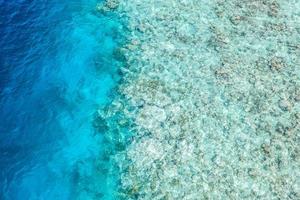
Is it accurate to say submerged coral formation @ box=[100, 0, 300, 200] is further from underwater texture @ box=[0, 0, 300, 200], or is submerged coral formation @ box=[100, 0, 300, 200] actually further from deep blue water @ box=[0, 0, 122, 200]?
deep blue water @ box=[0, 0, 122, 200]

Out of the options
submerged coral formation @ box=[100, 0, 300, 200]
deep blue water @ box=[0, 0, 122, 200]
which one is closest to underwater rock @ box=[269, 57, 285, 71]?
submerged coral formation @ box=[100, 0, 300, 200]

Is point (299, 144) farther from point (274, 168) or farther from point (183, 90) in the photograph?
point (183, 90)

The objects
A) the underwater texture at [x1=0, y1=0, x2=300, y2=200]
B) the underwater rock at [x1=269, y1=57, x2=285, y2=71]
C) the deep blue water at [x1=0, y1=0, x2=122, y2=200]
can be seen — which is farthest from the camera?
the underwater rock at [x1=269, y1=57, x2=285, y2=71]

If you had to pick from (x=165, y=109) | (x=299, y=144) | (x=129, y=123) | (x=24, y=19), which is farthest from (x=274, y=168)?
(x=24, y=19)

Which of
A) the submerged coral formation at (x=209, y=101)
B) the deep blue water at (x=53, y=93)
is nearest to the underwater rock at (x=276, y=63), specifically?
the submerged coral formation at (x=209, y=101)

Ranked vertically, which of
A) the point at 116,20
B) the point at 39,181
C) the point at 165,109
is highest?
the point at 116,20

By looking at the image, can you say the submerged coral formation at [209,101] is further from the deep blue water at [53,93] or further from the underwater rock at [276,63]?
the deep blue water at [53,93]

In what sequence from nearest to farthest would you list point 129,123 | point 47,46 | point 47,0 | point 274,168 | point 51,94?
point 274,168, point 129,123, point 51,94, point 47,46, point 47,0
